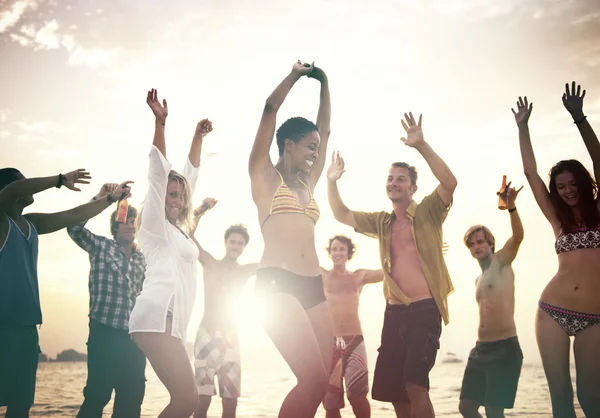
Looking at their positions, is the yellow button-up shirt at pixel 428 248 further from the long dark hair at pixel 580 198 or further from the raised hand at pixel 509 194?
the raised hand at pixel 509 194

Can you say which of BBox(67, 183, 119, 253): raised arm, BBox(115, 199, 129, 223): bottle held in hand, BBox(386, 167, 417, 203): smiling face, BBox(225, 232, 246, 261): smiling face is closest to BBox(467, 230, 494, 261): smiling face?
BBox(386, 167, 417, 203): smiling face

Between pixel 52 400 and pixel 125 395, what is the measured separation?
13.1m

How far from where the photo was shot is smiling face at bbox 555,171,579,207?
532 cm

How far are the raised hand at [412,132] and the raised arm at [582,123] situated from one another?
5.38ft

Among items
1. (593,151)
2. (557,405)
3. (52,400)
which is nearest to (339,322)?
(557,405)

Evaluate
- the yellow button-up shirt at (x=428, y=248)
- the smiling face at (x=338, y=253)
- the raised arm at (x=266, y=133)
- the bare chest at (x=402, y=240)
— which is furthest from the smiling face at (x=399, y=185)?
the smiling face at (x=338, y=253)

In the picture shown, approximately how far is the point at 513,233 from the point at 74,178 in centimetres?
610

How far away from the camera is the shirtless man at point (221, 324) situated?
8.14 m

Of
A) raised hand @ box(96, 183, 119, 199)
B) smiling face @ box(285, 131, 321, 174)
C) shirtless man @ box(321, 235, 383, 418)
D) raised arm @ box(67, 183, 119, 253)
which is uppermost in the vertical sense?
smiling face @ box(285, 131, 321, 174)

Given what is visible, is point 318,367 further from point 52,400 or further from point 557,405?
point 52,400

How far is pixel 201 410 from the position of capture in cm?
779

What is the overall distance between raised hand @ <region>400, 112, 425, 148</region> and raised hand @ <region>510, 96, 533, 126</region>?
3.78 ft

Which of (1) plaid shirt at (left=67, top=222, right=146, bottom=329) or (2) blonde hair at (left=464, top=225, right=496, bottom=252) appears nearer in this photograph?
(1) plaid shirt at (left=67, top=222, right=146, bottom=329)

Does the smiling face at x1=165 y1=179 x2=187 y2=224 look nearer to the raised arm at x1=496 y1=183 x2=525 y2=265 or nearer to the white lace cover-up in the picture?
the white lace cover-up
